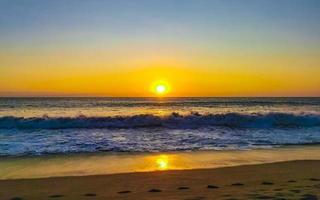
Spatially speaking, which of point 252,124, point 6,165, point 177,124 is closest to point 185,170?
point 6,165

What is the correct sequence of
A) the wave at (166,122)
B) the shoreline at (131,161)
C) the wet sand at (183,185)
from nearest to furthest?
1. the wet sand at (183,185)
2. the shoreline at (131,161)
3. the wave at (166,122)

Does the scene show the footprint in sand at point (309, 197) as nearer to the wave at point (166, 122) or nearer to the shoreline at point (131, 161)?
the shoreline at point (131, 161)

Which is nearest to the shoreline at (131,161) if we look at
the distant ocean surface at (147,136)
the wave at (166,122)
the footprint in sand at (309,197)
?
the distant ocean surface at (147,136)

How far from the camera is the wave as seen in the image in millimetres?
26953

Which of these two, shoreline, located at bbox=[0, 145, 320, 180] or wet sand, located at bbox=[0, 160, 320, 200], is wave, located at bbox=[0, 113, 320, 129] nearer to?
shoreline, located at bbox=[0, 145, 320, 180]

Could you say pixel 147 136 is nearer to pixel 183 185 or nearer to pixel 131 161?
pixel 131 161

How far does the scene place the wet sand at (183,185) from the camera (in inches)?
299

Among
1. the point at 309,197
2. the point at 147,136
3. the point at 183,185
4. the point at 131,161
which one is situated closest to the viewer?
the point at 309,197

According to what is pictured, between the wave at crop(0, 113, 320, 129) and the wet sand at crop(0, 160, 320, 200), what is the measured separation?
648 inches

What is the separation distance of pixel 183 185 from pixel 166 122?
1988cm

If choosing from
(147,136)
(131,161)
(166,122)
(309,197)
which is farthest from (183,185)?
(166,122)

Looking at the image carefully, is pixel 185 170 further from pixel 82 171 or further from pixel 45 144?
pixel 45 144

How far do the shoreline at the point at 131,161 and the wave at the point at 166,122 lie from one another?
1274cm

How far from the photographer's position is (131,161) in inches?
489
